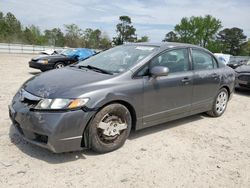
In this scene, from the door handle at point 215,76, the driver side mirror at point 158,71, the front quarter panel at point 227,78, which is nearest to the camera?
the driver side mirror at point 158,71

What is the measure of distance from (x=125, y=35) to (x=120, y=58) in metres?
63.4

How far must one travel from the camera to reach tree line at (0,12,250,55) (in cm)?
5144

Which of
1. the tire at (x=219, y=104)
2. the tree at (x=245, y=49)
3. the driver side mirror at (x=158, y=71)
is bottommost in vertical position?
the tire at (x=219, y=104)

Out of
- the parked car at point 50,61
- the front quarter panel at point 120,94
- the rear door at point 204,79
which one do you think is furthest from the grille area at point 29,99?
the parked car at point 50,61

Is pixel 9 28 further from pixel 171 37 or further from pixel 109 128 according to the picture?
pixel 109 128

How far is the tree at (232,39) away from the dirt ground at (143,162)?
7501 cm

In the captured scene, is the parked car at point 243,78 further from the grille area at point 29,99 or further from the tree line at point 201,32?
the tree line at point 201,32

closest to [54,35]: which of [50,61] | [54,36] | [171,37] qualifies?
[54,36]

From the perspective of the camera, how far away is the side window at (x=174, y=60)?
13.7 ft

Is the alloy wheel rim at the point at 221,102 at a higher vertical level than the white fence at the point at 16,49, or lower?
lower

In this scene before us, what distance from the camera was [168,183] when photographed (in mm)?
3006

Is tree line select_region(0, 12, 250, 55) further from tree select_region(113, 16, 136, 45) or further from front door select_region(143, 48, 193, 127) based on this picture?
front door select_region(143, 48, 193, 127)

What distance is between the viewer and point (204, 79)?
4.93m

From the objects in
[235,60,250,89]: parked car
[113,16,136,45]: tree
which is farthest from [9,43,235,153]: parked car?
[113,16,136,45]: tree
